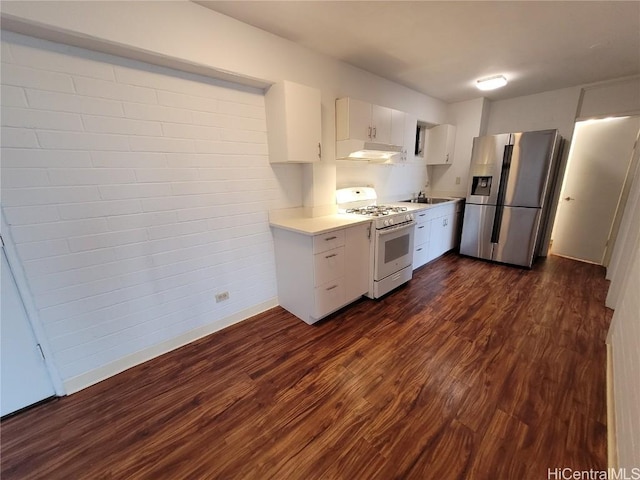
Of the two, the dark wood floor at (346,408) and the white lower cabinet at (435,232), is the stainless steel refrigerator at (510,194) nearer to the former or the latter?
the white lower cabinet at (435,232)

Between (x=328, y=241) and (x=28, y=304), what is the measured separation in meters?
2.06

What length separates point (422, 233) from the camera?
3.56m

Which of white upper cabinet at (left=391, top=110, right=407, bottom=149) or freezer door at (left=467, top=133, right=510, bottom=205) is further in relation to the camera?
freezer door at (left=467, top=133, right=510, bottom=205)

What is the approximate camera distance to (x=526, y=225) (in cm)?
355

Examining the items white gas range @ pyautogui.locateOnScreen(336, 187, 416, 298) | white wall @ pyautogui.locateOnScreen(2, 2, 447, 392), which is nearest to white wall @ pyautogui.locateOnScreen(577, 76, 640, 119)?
white gas range @ pyautogui.locateOnScreen(336, 187, 416, 298)

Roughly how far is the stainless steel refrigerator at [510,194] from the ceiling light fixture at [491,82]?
68 cm

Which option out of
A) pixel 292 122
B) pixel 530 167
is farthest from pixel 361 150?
pixel 530 167

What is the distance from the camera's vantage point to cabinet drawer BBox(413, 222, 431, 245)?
3448 mm

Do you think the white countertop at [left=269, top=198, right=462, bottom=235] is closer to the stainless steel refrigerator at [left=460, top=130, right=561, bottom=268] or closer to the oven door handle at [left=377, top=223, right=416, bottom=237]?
the oven door handle at [left=377, top=223, right=416, bottom=237]

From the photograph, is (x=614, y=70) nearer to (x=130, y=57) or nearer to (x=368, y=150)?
(x=368, y=150)

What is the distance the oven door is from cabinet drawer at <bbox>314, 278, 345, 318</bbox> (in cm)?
50

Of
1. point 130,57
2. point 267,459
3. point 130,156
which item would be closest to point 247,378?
point 267,459

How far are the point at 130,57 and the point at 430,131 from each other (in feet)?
14.1

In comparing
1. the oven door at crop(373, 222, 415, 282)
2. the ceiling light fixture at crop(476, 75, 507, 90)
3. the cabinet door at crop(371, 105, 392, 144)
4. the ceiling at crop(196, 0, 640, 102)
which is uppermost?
the ceiling at crop(196, 0, 640, 102)
